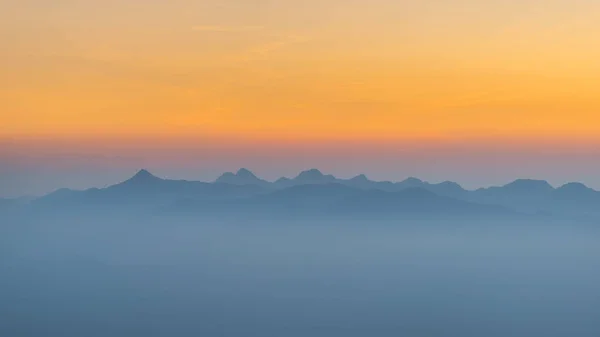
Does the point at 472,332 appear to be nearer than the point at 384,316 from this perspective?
Yes

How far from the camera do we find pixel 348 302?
19450 cm

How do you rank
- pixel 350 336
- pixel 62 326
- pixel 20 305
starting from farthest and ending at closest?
pixel 20 305 < pixel 62 326 < pixel 350 336

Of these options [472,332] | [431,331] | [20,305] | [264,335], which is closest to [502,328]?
[472,332]

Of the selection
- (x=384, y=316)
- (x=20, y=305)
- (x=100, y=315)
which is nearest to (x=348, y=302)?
(x=384, y=316)

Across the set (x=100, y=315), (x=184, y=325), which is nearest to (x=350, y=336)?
(x=184, y=325)

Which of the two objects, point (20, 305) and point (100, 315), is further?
point (20, 305)

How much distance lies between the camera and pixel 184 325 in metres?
168

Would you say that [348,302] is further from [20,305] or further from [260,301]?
[20,305]

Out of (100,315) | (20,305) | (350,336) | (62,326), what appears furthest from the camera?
(20,305)

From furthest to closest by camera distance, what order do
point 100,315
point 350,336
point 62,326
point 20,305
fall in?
1. point 20,305
2. point 100,315
3. point 62,326
4. point 350,336

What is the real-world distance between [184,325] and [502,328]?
260ft

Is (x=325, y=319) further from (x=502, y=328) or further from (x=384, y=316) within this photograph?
(x=502, y=328)

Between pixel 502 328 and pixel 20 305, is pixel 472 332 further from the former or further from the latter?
pixel 20 305

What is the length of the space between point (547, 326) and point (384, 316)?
41.2 meters
